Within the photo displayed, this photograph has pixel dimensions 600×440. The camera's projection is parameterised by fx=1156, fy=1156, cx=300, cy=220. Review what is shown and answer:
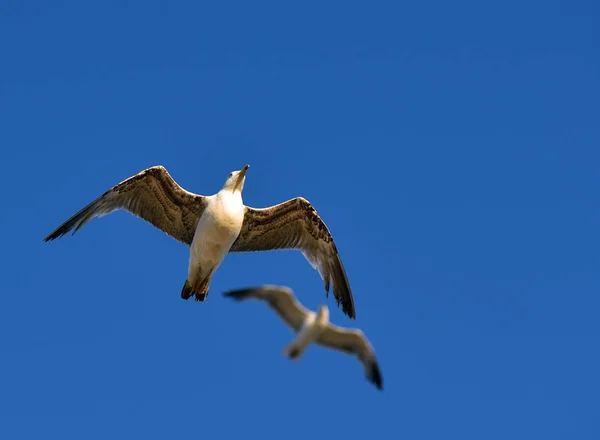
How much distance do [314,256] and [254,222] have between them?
1.80 metres

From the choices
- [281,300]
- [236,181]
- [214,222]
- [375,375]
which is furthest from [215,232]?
[375,375]

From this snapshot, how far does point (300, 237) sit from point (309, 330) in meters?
7.44

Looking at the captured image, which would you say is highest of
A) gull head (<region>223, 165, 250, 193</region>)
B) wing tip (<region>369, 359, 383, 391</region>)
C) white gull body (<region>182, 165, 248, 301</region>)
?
gull head (<region>223, 165, 250, 193</region>)

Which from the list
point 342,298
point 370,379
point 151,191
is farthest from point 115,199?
point 370,379

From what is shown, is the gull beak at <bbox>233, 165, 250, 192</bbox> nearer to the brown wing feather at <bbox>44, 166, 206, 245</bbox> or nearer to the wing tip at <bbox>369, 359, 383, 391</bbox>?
the brown wing feather at <bbox>44, 166, 206, 245</bbox>

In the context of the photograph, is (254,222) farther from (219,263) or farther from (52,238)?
(52,238)

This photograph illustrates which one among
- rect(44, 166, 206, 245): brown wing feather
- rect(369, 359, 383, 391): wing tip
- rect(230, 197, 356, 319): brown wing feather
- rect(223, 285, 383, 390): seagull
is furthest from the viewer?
rect(230, 197, 356, 319): brown wing feather

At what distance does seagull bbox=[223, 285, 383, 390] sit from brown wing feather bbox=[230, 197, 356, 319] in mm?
5974

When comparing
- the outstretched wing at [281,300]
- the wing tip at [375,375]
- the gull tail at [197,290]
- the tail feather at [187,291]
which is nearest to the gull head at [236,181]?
the gull tail at [197,290]

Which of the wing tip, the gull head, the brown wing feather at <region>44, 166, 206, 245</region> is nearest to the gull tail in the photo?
the brown wing feather at <region>44, 166, 206, 245</region>

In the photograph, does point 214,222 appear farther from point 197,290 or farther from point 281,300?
point 281,300

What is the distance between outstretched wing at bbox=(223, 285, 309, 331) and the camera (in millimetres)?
19469

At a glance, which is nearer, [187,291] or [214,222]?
[214,222]

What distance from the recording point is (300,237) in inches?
1036
